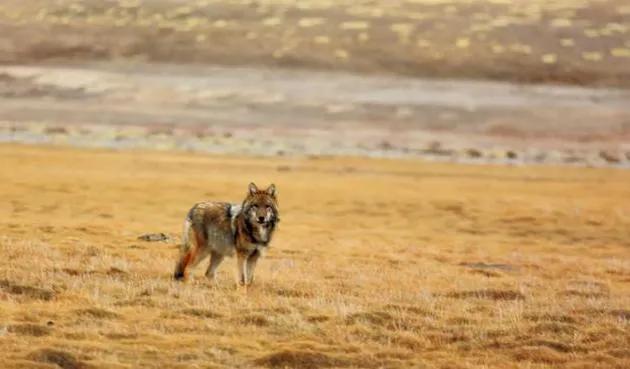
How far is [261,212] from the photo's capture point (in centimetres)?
1773

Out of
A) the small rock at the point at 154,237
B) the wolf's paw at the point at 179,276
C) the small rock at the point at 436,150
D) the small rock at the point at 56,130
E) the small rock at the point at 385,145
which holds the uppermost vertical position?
the wolf's paw at the point at 179,276

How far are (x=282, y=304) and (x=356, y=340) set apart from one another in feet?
5.97

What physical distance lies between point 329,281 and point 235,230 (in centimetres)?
286

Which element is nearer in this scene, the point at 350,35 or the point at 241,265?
the point at 241,265

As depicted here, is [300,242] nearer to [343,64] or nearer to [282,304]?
[282,304]

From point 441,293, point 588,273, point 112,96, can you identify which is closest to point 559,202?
point 588,273

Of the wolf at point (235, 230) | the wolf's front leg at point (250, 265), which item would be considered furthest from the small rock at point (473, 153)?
the wolf at point (235, 230)

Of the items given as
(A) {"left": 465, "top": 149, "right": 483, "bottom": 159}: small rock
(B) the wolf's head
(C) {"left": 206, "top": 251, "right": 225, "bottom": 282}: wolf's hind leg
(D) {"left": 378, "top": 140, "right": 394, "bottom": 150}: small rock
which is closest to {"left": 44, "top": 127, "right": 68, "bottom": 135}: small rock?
(D) {"left": 378, "top": 140, "right": 394, "bottom": 150}: small rock

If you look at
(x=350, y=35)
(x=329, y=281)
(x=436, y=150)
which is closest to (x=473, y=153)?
(x=436, y=150)

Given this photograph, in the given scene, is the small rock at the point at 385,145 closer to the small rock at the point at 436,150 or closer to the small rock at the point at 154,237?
the small rock at the point at 436,150

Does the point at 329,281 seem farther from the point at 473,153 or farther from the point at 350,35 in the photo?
the point at 350,35

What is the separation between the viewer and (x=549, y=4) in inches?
3248

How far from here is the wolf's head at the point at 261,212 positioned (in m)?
17.7

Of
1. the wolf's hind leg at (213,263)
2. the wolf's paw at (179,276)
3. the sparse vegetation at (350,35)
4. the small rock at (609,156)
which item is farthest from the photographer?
the sparse vegetation at (350,35)
